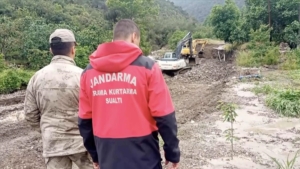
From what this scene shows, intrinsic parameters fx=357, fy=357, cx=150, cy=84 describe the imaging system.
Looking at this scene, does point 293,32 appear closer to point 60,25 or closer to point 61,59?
point 60,25

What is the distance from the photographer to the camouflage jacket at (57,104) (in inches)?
92.7

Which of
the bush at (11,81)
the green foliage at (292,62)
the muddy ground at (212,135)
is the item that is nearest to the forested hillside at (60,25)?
the bush at (11,81)

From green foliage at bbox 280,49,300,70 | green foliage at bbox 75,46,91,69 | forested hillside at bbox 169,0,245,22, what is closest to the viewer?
green foliage at bbox 280,49,300,70

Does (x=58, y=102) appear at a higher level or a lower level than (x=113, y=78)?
lower

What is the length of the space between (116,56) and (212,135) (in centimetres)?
441

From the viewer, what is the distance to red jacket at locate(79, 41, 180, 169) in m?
1.79

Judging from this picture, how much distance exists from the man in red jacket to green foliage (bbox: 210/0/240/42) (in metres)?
22.1

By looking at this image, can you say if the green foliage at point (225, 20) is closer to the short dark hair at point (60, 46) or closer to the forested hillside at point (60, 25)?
the forested hillside at point (60, 25)

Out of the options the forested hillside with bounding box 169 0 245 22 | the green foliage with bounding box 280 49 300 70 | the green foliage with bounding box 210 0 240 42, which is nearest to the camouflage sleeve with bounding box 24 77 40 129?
the green foliage with bounding box 280 49 300 70

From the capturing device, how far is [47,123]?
95.2 inches

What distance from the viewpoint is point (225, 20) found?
77.9 feet

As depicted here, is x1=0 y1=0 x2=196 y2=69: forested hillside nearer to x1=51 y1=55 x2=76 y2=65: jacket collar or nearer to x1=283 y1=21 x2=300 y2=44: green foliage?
x1=283 y1=21 x2=300 y2=44: green foliage

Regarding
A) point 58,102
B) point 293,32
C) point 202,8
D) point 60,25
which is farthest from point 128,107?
point 202,8

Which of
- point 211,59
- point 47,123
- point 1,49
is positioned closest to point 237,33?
point 211,59
